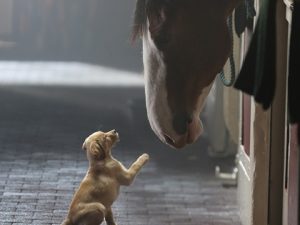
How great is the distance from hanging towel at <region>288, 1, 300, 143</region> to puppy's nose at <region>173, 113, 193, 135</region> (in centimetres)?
19

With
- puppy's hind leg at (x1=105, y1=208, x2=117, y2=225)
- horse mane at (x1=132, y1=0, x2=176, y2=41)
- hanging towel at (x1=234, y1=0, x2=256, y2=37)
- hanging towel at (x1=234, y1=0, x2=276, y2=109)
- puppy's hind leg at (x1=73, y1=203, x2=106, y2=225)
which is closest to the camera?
hanging towel at (x1=234, y1=0, x2=276, y2=109)

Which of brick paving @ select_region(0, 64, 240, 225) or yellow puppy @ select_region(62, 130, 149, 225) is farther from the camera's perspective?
brick paving @ select_region(0, 64, 240, 225)

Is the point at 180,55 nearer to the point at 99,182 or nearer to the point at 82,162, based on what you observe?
the point at 99,182

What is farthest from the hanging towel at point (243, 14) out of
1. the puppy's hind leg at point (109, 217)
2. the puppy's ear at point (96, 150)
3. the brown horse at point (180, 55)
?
the puppy's hind leg at point (109, 217)

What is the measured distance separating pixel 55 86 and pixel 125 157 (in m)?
1.15

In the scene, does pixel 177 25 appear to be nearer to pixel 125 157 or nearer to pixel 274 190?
pixel 274 190

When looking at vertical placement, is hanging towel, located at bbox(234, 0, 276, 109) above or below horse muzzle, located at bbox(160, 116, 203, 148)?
above

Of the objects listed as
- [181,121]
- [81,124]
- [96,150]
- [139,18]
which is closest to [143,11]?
[139,18]

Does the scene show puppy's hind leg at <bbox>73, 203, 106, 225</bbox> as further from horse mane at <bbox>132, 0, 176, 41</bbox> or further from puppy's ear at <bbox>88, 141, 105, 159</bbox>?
horse mane at <bbox>132, 0, 176, 41</bbox>

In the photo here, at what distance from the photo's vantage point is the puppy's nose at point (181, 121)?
151 centimetres

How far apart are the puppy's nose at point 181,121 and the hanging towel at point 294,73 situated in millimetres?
194

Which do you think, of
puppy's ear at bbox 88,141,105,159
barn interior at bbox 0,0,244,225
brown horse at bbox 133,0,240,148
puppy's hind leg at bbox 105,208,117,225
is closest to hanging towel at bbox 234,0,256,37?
brown horse at bbox 133,0,240,148

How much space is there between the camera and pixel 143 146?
163 inches

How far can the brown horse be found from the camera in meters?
1.46
